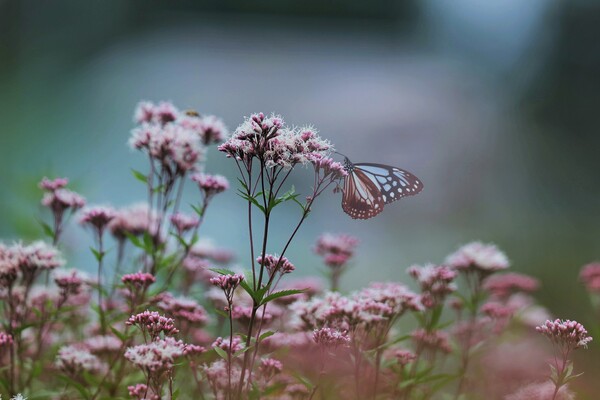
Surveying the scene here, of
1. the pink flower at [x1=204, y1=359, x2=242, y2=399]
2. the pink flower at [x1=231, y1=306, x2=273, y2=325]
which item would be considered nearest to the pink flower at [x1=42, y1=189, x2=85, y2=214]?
the pink flower at [x1=231, y1=306, x2=273, y2=325]

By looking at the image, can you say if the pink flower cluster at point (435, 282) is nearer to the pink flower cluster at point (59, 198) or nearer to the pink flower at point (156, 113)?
the pink flower at point (156, 113)

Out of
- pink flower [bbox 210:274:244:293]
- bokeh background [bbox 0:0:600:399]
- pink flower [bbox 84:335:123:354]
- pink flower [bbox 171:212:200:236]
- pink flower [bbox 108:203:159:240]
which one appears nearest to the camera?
pink flower [bbox 210:274:244:293]

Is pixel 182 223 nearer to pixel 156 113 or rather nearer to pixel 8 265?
pixel 156 113

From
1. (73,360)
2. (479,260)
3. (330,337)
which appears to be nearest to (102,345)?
(73,360)

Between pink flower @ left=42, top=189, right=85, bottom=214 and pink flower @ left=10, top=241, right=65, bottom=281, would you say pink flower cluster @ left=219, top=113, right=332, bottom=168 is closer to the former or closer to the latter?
pink flower @ left=10, top=241, right=65, bottom=281

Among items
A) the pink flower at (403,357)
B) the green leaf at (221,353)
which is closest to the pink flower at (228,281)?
the green leaf at (221,353)

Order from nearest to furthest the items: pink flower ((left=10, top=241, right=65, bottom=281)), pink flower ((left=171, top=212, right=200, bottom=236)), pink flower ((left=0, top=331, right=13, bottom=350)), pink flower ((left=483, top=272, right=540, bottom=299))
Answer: pink flower ((left=0, top=331, right=13, bottom=350)), pink flower ((left=10, top=241, right=65, bottom=281)), pink flower ((left=171, top=212, right=200, bottom=236)), pink flower ((left=483, top=272, right=540, bottom=299))

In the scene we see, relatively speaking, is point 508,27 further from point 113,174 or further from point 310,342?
point 310,342
